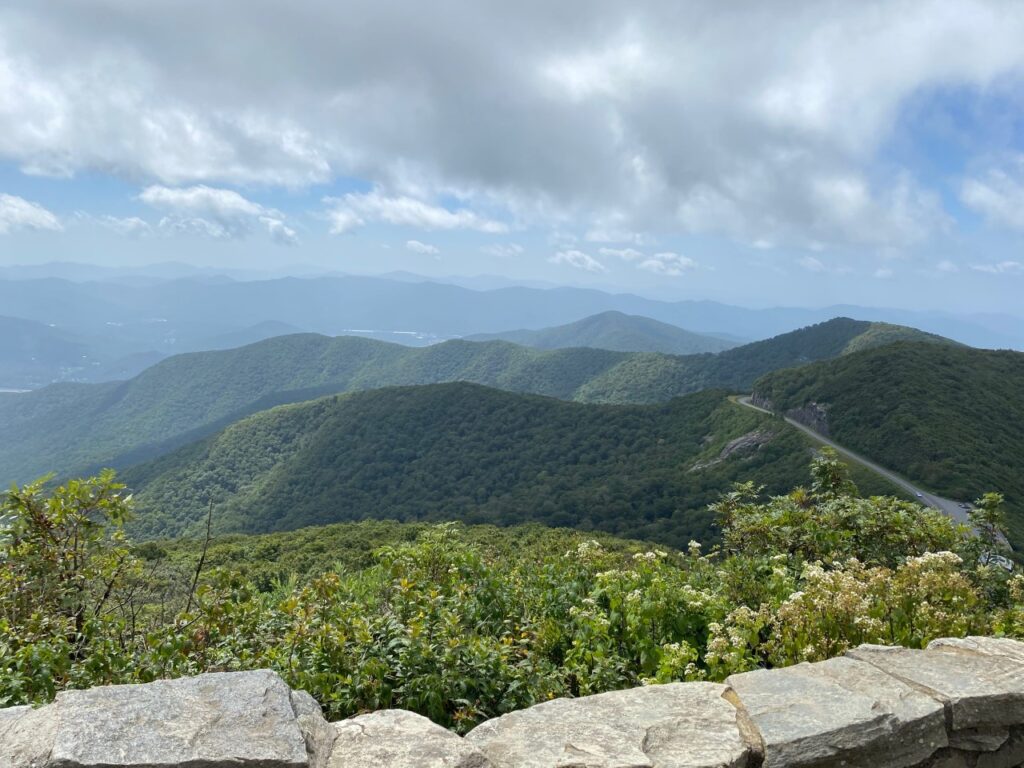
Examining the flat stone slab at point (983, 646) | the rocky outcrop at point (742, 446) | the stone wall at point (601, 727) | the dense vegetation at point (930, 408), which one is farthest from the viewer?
the rocky outcrop at point (742, 446)

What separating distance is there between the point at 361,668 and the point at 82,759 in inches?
80.3

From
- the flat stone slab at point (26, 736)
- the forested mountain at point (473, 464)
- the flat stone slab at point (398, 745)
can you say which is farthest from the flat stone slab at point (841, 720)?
the forested mountain at point (473, 464)

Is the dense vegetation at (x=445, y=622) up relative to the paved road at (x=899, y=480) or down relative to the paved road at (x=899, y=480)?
up

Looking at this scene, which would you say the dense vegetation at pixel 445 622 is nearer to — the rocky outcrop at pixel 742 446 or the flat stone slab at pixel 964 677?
the flat stone slab at pixel 964 677

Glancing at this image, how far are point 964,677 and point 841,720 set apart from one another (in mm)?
1178

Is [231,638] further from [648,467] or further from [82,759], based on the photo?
[648,467]

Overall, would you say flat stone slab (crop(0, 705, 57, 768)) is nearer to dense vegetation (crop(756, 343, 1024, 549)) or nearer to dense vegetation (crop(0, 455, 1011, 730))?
dense vegetation (crop(0, 455, 1011, 730))

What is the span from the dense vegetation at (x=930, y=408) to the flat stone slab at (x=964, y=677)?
154ft

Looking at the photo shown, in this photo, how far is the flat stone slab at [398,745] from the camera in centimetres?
287

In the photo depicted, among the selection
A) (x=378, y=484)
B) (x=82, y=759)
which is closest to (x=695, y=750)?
(x=82, y=759)

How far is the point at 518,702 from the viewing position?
4387 millimetres

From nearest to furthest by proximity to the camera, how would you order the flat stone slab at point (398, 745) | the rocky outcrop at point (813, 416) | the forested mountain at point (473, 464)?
the flat stone slab at point (398, 745), the forested mountain at point (473, 464), the rocky outcrop at point (813, 416)

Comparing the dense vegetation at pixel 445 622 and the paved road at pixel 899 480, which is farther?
the paved road at pixel 899 480

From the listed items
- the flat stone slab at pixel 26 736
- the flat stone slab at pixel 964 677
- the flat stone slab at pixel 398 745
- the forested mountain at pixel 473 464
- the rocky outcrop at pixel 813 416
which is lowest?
the forested mountain at pixel 473 464
